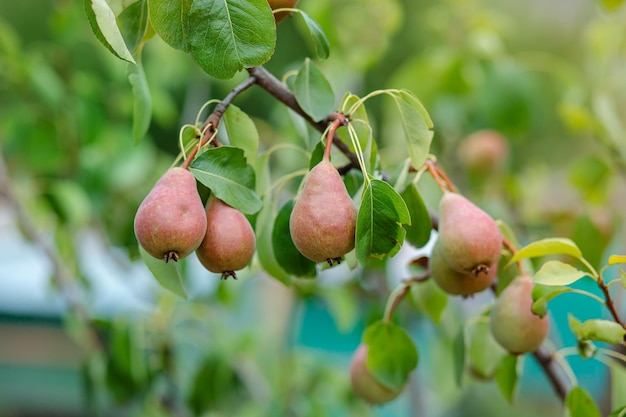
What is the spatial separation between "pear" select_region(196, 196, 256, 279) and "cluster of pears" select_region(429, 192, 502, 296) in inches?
4.9

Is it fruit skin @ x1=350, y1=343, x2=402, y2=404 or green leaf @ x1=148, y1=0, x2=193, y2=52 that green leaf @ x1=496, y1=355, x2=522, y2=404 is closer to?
fruit skin @ x1=350, y1=343, x2=402, y2=404

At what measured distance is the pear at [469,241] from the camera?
A: 17.3 inches

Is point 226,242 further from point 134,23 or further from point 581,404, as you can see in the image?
point 581,404

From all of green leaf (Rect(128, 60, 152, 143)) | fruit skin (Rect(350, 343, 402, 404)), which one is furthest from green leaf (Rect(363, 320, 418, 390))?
green leaf (Rect(128, 60, 152, 143))

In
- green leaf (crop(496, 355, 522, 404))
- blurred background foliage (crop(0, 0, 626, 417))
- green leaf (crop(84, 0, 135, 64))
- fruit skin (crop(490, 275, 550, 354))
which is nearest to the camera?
green leaf (crop(84, 0, 135, 64))

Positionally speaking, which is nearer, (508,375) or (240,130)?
(240,130)

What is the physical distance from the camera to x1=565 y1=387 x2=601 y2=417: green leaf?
19.9 inches

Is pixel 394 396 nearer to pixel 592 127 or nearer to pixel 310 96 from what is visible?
pixel 310 96

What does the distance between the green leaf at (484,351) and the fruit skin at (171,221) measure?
318mm

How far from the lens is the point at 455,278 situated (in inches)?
18.9

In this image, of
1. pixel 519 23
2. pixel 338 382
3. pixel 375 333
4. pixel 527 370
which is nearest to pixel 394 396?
pixel 375 333

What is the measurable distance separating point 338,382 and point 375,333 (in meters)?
0.56

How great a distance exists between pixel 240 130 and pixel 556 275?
0.74 feet

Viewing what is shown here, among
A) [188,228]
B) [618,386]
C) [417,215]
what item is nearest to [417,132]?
[417,215]
